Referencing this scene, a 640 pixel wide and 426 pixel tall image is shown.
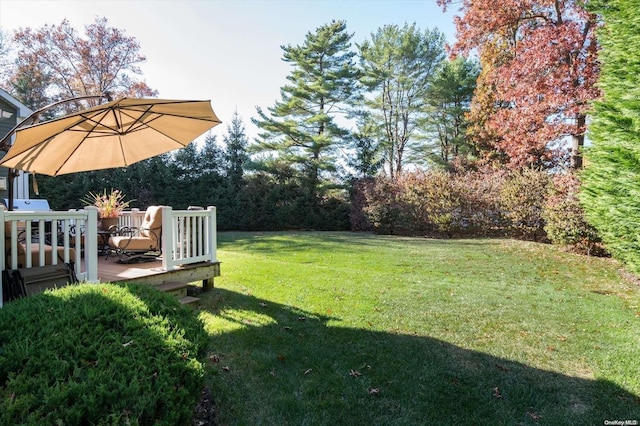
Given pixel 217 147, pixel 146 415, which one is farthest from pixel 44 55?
pixel 146 415

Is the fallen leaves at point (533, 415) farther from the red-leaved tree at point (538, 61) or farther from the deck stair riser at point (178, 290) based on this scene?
the red-leaved tree at point (538, 61)

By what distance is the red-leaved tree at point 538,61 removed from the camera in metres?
9.56

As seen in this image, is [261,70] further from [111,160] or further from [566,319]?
[566,319]

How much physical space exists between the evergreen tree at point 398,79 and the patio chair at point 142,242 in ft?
59.0

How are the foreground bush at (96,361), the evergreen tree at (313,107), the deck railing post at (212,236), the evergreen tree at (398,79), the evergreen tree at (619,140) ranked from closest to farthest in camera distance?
the foreground bush at (96,361), the evergreen tree at (619,140), the deck railing post at (212,236), the evergreen tree at (313,107), the evergreen tree at (398,79)

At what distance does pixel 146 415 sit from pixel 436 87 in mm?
23371

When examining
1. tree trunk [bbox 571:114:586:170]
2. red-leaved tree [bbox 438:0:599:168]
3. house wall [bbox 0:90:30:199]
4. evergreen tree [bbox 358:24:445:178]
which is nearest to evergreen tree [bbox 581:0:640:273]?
red-leaved tree [bbox 438:0:599:168]

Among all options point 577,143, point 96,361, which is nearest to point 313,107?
point 577,143

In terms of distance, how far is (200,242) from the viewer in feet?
17.8

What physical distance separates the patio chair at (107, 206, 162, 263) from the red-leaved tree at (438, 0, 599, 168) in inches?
394

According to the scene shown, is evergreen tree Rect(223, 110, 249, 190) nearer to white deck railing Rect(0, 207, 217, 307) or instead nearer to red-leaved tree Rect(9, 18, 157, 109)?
red-leaved tree Rect(9, 18, 157, 109)

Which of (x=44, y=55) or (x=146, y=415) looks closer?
(x=146, y=415)

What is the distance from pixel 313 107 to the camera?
65.1 ft

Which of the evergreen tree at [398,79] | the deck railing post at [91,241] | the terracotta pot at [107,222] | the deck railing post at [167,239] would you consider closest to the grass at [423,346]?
the deck railing post at [167,239]
